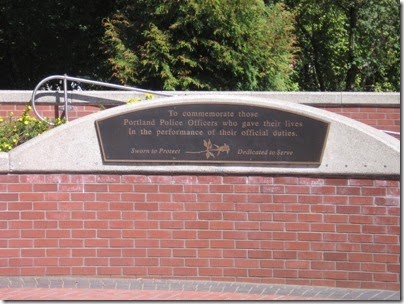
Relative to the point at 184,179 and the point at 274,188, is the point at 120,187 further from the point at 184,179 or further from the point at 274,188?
the point at 274,188

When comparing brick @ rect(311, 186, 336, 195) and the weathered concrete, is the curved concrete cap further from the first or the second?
the weathered concrete

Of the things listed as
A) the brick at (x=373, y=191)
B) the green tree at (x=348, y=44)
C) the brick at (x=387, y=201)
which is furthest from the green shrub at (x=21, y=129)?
the green tree at (x=348, y=44)

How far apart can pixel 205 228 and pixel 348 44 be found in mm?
13279

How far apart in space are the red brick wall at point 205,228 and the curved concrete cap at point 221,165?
0.10m

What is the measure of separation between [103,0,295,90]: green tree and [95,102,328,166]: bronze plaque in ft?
13.2

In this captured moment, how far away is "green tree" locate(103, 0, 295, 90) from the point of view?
471 inches

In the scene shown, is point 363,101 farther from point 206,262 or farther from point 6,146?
point 6,146

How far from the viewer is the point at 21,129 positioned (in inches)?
363

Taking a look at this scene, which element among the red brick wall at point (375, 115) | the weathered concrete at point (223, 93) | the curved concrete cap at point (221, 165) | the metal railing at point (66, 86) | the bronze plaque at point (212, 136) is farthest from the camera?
the red brick wall at point (375, 115)

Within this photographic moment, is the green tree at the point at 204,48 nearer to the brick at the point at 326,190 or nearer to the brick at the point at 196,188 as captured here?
the brick at the point at 196,188

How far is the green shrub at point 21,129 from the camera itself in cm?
894

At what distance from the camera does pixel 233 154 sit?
26.0 feet

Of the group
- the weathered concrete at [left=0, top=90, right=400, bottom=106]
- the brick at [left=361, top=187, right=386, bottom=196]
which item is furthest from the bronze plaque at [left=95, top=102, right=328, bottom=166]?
the weathered concrete at [left=0, top=90, right=400, bottom=106]

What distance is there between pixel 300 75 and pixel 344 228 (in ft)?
48.3
